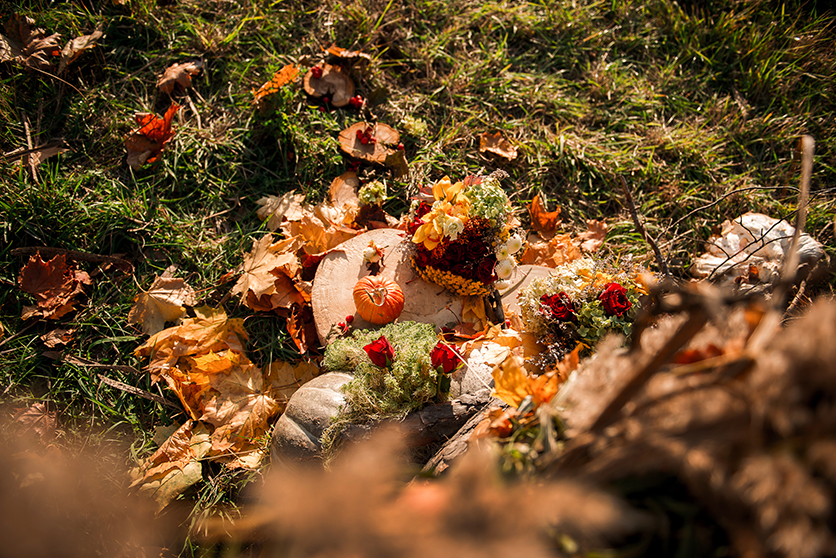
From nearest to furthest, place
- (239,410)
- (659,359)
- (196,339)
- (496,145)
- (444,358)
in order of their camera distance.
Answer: (659,359), (444,358), (239,410), (196,339), (496,145)

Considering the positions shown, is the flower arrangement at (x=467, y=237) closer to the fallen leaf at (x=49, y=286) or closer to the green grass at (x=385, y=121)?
the green grass at (x=385, y=121)

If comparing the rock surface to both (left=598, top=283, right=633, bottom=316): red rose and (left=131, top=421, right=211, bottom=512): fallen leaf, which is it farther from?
(left=131, top=421, right=211, bottom=512): fallen leaf

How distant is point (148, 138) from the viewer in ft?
11.2

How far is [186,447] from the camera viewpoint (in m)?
2.71

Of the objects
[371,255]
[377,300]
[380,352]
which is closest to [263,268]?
[371,255]

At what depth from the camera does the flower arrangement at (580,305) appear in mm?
2186

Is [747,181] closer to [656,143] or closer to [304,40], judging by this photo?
[656,143]

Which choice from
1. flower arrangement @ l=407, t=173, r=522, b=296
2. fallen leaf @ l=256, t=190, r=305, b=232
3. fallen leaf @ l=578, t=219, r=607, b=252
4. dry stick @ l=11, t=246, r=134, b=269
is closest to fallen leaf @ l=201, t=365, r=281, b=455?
fallen leaf @ l=256, t=190, r=305, b=232

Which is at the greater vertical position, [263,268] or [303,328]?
[263,268]

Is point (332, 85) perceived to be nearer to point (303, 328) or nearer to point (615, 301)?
point (303, 328)

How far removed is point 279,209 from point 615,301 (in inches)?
104

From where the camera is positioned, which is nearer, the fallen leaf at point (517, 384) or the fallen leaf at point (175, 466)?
the fallen leaf at point (517, 384)

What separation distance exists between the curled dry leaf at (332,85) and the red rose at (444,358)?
2726 millimetres

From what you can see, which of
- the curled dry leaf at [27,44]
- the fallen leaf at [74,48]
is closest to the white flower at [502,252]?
the fallen leaf at [74,48]
